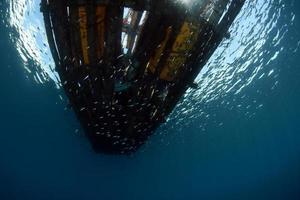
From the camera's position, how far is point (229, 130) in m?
17.9

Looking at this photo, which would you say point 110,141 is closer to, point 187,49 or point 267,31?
point 187,49

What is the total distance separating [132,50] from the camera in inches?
219

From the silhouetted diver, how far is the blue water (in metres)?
3.25

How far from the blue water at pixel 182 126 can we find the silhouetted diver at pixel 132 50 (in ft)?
10.7

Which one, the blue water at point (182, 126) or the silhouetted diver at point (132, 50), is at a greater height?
the blue water at point (182, 126)

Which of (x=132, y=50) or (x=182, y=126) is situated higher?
(x=182, y=126)

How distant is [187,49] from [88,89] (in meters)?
2.31

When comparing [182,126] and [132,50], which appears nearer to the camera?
[132,50]

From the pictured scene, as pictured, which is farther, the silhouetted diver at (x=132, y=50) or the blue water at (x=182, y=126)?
the blue water at (x=182, y=126)

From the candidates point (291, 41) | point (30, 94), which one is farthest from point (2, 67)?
point (291, 41)

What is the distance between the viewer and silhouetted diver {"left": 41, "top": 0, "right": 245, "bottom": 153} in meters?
4.13

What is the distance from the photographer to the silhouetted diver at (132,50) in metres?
4.13

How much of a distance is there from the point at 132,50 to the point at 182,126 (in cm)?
1123

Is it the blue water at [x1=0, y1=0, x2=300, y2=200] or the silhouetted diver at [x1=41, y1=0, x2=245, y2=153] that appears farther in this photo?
the blue water at [x1=0, y1=0, x2=300, y2=200]
